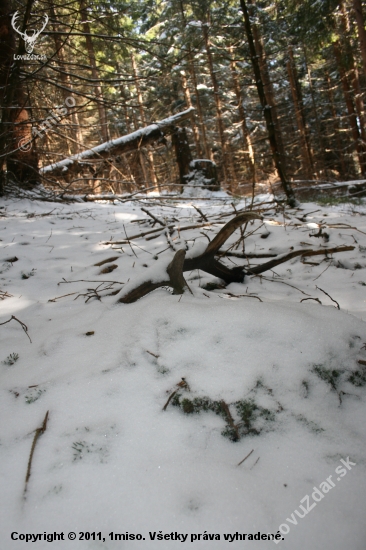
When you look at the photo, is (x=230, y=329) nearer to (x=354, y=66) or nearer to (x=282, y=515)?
(x=282, y=515)

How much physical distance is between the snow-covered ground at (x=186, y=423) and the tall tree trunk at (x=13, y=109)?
178 centimetres

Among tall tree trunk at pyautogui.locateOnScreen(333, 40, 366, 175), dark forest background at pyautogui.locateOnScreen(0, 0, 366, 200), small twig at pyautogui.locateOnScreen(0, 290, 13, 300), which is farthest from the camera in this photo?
tall tree trunk at pyautogui.locateOnScreen(333, 40, 366, 175)

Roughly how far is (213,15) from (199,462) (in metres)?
21.8

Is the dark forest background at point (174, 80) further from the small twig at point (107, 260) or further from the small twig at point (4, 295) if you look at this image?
the small twig at point (4, 295)

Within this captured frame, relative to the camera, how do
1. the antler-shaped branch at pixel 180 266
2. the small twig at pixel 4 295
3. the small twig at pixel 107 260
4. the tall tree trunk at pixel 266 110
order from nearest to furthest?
the antler-shaped branch at pixel 180 266
the small twig at pixel 4 295
the small twig at pixel 107 260
the tall tree trunk at pixel 266 110

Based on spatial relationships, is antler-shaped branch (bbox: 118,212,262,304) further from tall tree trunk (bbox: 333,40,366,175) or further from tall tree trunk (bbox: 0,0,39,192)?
tall tree trunk (bbox: 333,40,366,175)

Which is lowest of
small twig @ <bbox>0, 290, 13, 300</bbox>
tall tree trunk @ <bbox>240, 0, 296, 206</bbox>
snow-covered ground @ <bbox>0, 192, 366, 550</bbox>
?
snow-covered ground @ <bbox>0, 192, 366, 550</bbox>

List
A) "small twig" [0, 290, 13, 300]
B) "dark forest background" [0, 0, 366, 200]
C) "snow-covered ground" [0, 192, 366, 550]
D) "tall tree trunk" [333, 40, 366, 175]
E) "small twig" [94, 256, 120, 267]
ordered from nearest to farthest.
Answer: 1. "snow-covered ground" [0, 192, 366, 550]
2. "small twig" [0, 290, 13, 300]
3. "small twig" [94, 256, 120, 267]
4. "dark forest background" [0, 0, 366, 200]
5. "tall tree trunk" [333, 40, 366, 175]

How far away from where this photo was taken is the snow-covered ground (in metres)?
0.75

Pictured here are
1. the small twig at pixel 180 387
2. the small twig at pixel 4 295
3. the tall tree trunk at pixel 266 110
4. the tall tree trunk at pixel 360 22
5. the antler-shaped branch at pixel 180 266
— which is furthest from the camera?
the tall tree trunk at pixel 360 22

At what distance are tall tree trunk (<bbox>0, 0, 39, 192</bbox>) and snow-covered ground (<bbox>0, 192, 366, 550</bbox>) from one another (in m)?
1.78

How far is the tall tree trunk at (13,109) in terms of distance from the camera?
2.58m

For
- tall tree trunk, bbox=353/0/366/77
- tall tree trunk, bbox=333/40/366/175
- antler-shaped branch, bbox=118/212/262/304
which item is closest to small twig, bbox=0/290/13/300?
antler-shaped branch, bbox=118/212/262/304

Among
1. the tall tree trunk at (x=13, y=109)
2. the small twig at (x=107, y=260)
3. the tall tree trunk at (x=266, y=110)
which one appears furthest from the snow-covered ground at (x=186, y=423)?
the tall tree trunk at (x=266, y=110)
